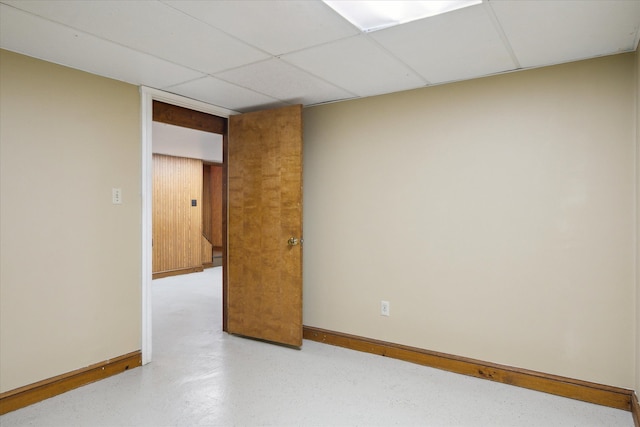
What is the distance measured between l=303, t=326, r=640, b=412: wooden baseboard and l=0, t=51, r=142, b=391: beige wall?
182 cm

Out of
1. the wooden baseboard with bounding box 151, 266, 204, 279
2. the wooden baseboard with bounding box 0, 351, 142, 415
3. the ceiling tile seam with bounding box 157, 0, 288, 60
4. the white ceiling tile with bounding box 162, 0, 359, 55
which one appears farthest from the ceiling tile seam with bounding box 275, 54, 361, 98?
the wooden baseboard with bounding box 151, 266, 204, 279

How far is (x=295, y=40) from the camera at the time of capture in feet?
7.11

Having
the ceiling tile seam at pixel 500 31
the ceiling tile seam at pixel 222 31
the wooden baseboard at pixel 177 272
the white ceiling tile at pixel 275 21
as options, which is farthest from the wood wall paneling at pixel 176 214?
the ceiling tile seam at pixel 500 31

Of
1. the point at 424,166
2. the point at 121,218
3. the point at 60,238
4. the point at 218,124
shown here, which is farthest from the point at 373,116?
the point at 60,238

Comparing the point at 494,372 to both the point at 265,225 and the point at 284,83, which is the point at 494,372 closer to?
the point at 265,225

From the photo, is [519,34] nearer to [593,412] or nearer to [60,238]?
[593,412]

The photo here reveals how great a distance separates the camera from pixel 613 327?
240cm

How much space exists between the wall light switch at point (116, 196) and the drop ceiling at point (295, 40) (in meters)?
0.83

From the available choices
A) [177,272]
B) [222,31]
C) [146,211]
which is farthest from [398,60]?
[177,272]

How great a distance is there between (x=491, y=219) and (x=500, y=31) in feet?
4.25

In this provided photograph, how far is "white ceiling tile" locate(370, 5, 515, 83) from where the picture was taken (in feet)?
6.46

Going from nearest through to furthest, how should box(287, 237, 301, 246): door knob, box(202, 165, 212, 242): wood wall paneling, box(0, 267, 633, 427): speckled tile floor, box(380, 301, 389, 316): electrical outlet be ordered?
box(0, 267, 633, 427): speckled tile floor < box(380, 301, 389, 316): electrical outlet < box(287, 237, 301, 246): door knob < box(202, 165, 212, 242): wood wall paneling

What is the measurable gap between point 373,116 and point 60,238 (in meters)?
2.55

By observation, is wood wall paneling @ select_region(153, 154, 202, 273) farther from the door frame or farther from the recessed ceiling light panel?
the recessed ceiling light panel
